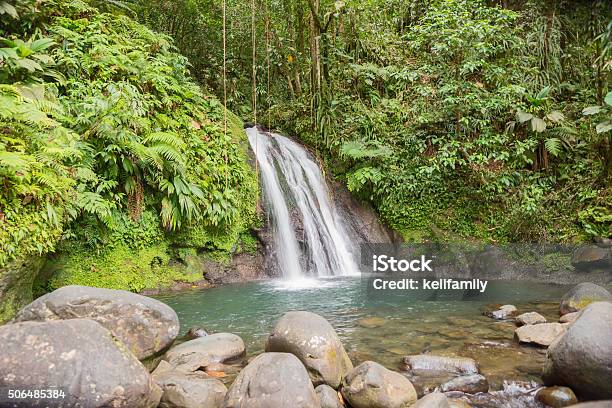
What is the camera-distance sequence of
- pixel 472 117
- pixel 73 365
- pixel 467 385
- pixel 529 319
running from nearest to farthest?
pixel 73 365 < pixel 467 385 < pixel 529 319 < pixel 472 117

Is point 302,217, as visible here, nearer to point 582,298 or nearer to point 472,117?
point 472,117

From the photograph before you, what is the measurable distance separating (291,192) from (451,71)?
16.3 ft

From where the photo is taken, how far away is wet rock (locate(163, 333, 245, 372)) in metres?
4.52

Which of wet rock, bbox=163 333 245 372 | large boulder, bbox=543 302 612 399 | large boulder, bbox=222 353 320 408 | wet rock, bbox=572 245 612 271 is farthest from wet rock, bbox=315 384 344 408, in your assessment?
wet rock, bbox=572 245 612 271

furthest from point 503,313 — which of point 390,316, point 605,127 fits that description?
point 605,127

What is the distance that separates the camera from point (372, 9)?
1421 cm

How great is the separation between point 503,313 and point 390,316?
64.1 inches

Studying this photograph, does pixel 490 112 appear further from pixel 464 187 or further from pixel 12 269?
pixel 12 269

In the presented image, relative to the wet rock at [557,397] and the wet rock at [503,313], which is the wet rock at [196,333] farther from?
the wet rock at [503,313]

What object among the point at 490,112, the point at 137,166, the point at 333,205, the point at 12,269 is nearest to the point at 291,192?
the point at 333,205

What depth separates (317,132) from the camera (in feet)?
40.6

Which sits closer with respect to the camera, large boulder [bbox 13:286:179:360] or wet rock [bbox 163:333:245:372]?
large boulder [bbox 13:286:179:360]

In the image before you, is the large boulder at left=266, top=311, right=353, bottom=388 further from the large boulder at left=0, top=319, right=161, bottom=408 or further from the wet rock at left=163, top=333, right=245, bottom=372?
the large boulder at left=0, top=319, right=161, bottom=408

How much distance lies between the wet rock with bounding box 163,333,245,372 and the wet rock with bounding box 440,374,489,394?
7.30 feet
